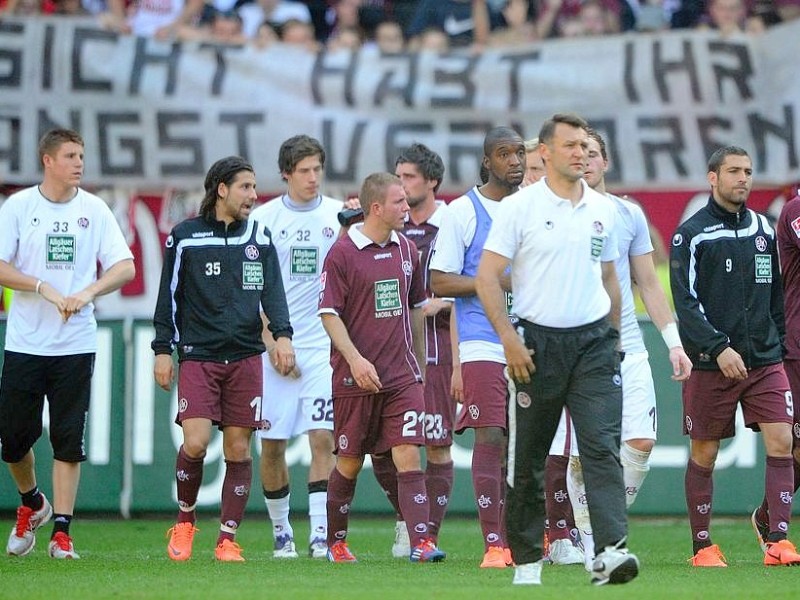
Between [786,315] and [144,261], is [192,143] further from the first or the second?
[786,315]

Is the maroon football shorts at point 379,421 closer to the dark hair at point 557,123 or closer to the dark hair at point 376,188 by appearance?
the dark hair at point 376,188

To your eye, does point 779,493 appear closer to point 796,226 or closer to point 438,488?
point 796,226

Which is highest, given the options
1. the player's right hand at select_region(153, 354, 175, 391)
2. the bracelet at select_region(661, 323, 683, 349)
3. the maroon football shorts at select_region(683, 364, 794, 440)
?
the bracelet at select_region(661, 323, 683, 349)

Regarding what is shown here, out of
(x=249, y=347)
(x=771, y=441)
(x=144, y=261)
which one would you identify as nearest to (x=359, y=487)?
(x=144, y=261)

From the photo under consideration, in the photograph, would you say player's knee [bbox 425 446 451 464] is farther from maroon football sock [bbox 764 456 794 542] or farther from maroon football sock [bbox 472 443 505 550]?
maroon football sock [bbox 764 456 794 542]

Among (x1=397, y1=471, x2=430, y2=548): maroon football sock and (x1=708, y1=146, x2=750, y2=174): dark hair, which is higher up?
(x1=708, y1=146, x2=750, y2=174): dark hair

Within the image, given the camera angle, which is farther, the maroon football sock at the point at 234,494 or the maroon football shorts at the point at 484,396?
the maroon football sock at the point at 234,494

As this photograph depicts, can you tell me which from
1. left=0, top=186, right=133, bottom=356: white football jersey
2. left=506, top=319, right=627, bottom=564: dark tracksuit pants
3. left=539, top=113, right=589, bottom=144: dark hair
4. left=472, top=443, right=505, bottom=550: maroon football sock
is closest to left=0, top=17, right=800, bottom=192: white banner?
left=0, top=186, right=133, bottom=356: white football jersey

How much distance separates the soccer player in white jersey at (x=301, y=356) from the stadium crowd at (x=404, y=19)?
4.51 m

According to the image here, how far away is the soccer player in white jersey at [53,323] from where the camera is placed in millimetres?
10461

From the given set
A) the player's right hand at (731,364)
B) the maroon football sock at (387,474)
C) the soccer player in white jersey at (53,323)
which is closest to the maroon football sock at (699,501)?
the player's right hand at (731,364)

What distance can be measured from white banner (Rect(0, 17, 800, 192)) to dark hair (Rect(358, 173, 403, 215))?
508cm

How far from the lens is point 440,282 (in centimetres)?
984

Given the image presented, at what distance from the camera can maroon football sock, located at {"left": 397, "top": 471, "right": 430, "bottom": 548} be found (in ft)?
31.6
